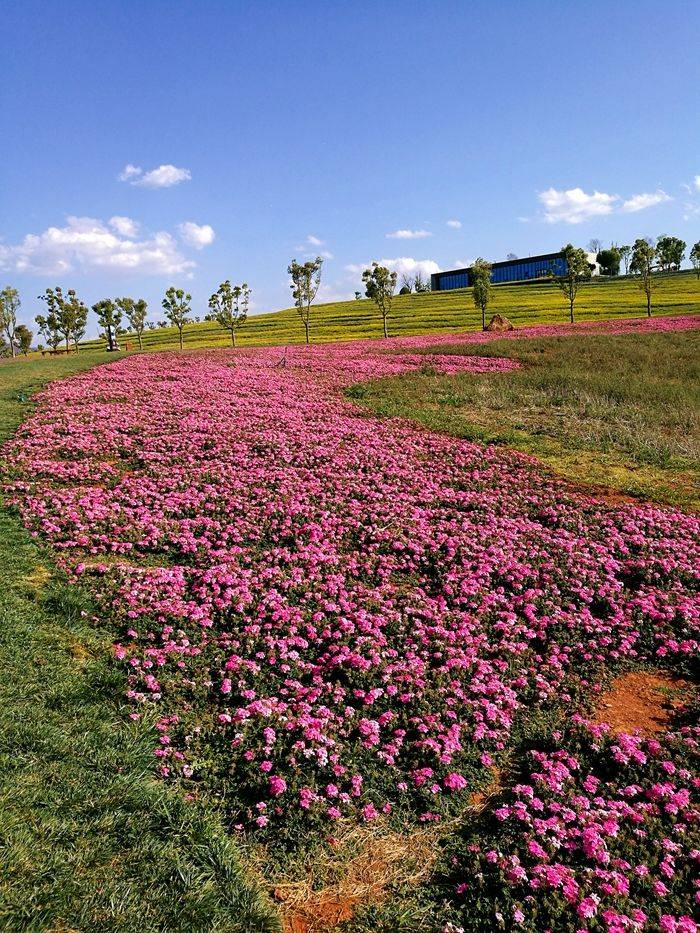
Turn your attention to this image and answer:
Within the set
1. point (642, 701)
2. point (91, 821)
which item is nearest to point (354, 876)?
point (91, 821)

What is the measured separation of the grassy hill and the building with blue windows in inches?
1359

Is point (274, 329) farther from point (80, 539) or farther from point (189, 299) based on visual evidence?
point (80, 539)

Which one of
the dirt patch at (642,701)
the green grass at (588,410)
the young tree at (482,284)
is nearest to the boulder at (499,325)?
the young tree at (482,284)

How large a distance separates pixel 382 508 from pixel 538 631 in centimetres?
445

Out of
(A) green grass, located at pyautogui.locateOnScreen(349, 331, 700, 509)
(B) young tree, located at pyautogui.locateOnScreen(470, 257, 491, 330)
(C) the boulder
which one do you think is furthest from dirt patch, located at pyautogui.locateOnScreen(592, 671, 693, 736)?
(B) young tree, located at pyautogui.locateOnScreen(470, 257, 491, 330)

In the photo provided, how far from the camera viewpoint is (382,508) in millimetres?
11945

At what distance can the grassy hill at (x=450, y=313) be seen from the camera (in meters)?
79.9

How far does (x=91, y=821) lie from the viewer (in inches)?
188

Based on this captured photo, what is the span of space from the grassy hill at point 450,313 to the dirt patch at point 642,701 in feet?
226

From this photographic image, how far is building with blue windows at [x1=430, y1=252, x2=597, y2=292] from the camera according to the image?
157750 millimetres

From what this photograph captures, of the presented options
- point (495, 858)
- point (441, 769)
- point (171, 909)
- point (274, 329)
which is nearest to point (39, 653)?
point (171, 909)

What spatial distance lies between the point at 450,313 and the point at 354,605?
299 ft

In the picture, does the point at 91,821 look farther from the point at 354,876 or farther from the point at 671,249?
the point at 671,249

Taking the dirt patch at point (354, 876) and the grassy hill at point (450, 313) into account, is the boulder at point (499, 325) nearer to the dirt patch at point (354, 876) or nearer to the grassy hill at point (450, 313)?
the grassy hill at point (450, 313)
